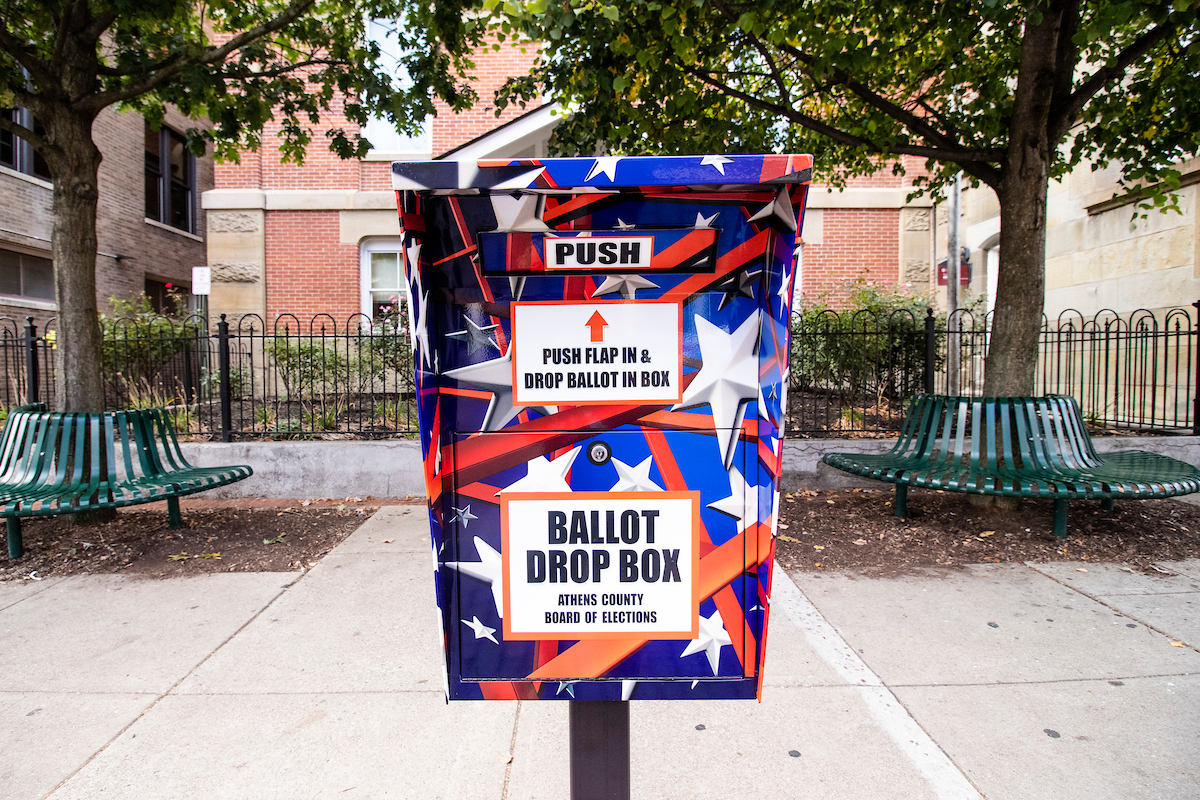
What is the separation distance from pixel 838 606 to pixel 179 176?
60.6ft

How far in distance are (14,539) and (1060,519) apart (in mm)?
7165

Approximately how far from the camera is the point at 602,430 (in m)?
1.46

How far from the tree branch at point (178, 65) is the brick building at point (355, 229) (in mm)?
6306

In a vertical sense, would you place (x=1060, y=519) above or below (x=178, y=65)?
below

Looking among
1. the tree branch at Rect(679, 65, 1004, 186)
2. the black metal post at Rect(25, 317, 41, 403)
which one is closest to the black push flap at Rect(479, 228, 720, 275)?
the tree branch at Rect(679, 65, 1004, 186)

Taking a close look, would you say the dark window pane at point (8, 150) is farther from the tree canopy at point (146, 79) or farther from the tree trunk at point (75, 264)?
the tree trunk at point (75, 264)

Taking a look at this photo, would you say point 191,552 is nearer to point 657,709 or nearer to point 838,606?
point 657,709

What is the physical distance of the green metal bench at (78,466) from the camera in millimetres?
4336

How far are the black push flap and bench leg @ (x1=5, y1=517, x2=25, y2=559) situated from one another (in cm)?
478

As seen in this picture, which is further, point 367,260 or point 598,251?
point 367,260

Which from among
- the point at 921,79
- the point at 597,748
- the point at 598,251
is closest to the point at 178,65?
the point at 598,251

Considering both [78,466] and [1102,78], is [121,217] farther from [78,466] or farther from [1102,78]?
[1102,78]

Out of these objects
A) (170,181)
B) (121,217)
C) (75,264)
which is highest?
(170,181)

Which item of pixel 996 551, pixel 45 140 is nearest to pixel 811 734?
pixel 996 551
